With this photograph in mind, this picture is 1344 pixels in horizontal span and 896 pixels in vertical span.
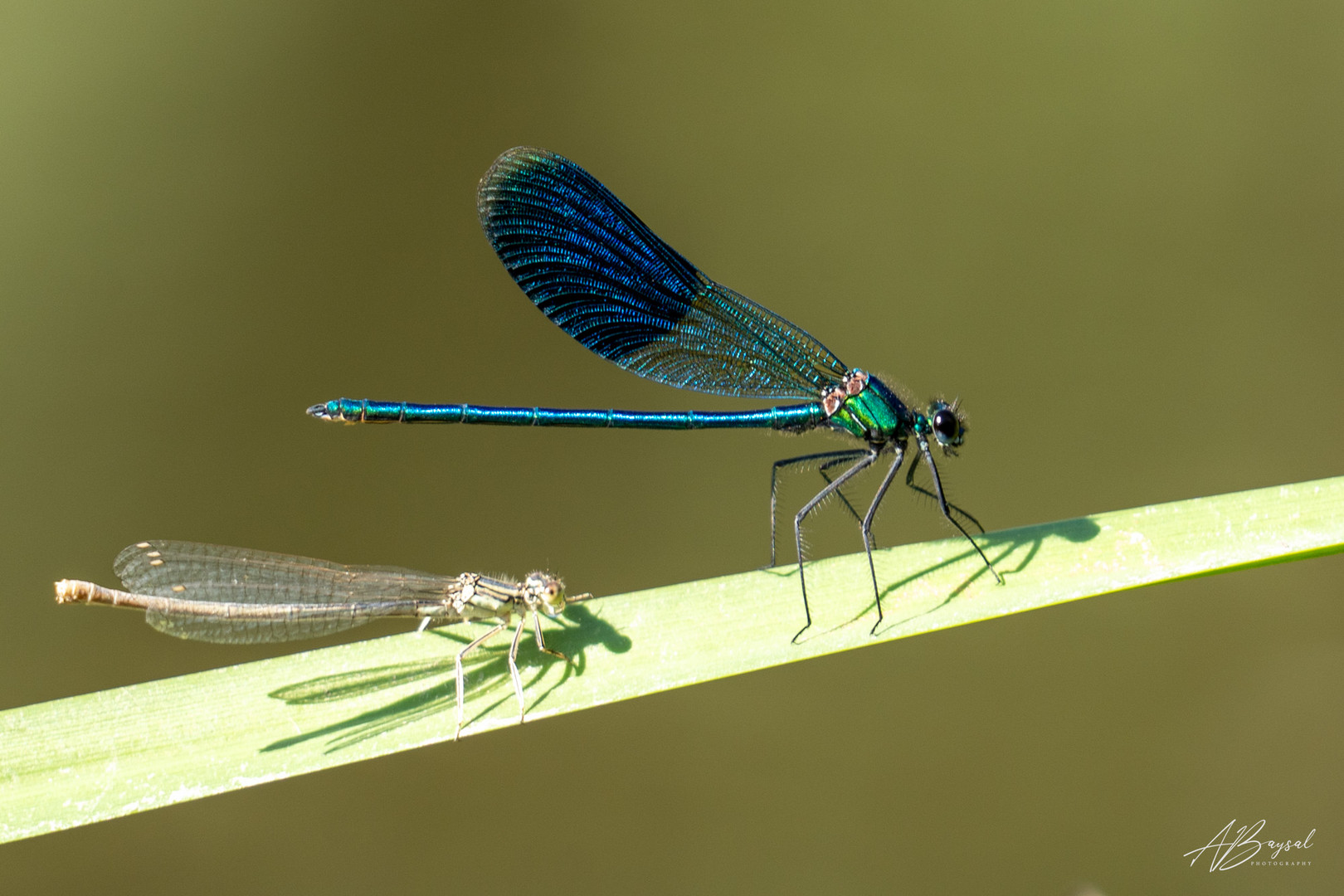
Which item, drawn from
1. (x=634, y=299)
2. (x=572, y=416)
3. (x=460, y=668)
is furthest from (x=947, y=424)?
(x=460, y=668)

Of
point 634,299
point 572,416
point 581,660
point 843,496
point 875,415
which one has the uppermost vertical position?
point 634,299

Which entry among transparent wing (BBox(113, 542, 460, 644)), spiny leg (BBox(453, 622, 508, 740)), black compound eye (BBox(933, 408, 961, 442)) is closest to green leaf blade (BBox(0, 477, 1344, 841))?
spiny leg (BBox(453, 622, 508, 740))

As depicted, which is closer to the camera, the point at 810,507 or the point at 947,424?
the point at 810,507

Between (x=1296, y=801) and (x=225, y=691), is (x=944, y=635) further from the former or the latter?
(x=225, y=691)

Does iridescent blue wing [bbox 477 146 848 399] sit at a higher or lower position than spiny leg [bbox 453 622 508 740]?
higher

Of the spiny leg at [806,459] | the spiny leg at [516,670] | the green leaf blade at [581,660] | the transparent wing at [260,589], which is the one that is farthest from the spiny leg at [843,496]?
the transparent wing at [260,589]

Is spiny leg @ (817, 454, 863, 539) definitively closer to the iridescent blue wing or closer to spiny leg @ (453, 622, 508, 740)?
the iridescent blue wing

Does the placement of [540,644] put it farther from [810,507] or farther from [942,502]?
[942,502]
